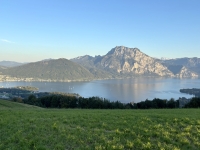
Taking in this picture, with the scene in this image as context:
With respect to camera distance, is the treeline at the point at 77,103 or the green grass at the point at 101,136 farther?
the treeline at the point at 77,103

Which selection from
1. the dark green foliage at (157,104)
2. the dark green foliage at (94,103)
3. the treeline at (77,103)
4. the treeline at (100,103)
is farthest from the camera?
the treeline at (77,103)

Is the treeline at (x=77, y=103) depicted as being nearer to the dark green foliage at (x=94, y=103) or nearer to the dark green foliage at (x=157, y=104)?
the dark green foliage at (x=94, y=103)

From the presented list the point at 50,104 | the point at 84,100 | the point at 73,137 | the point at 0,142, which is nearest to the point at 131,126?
the point at 73,137

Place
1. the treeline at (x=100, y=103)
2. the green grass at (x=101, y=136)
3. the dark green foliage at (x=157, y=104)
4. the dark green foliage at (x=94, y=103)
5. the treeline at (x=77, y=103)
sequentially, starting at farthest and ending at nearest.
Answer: the treeline at (x=77, y=103) < the dark green foliage at (x=94, y=103) < the dark green foliage at (x=157, y=104) < the treeline at (x=100, y=103) < the green grass at (x=101, y=136)

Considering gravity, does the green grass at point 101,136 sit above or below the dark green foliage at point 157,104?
above

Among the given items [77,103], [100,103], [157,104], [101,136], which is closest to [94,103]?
[100,103]

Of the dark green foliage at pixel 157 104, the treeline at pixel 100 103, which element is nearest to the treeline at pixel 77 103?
the treeline at pixel 100 103

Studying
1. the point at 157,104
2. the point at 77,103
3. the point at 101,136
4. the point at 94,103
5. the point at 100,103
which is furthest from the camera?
the point at 77,103

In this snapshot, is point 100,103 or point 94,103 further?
point 94,103

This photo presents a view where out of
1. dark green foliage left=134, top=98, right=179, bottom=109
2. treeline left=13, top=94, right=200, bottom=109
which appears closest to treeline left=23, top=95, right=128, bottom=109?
treeline left=13, top=94, right=200, bottom=109

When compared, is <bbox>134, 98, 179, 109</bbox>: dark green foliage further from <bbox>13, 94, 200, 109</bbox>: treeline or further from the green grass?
the green grass

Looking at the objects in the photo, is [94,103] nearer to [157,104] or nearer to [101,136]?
[157,104]

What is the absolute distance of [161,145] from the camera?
774 centimetres

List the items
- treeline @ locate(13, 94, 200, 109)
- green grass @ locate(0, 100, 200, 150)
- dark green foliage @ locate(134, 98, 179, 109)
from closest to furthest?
green grass @ locate(0, 100, 200, 150) < treeline @ locate(13, 94, 200, 109) < dark green foliage @ locate(134, 98, 179, 109)
